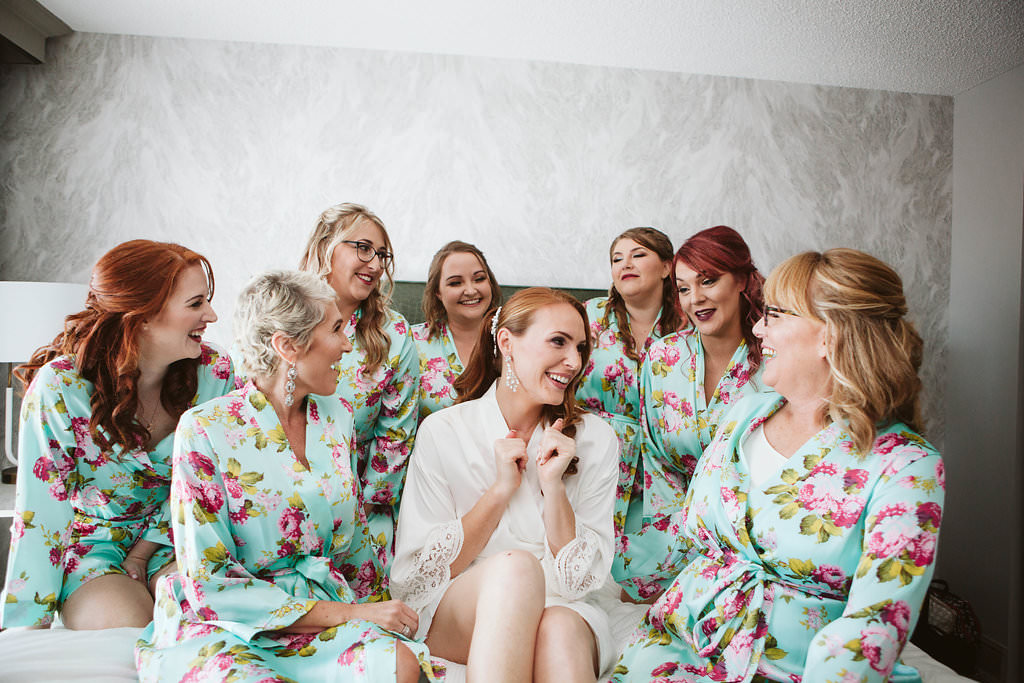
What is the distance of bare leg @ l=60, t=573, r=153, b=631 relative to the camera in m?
1.64

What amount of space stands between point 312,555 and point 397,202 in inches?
66.0

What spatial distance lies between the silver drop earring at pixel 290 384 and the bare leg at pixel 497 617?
566 mm

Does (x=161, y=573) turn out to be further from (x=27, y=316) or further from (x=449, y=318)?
(x=449, y=318)

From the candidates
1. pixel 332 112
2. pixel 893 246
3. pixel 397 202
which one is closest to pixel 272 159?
pixel 332 112

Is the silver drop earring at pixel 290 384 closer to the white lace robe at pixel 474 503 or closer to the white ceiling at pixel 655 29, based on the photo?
the white lace robe at pixel 474 503

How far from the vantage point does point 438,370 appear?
243 centimetres

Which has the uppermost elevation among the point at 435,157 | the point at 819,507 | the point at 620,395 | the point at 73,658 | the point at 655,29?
the point at 655,29

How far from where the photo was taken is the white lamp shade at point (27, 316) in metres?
2.24

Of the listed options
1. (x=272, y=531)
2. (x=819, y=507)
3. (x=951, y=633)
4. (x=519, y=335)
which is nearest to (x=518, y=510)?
(x=519, y=335)

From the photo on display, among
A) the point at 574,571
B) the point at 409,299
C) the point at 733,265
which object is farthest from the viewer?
the point at 409,299

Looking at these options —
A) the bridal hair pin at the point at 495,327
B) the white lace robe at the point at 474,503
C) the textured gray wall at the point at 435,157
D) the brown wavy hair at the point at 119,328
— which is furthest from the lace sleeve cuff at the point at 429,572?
the textured gray wall at the point at 435,157

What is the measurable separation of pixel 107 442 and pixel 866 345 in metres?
1.79

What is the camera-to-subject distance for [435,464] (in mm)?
1735

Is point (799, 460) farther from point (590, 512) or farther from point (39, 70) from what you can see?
point (39, 70)
